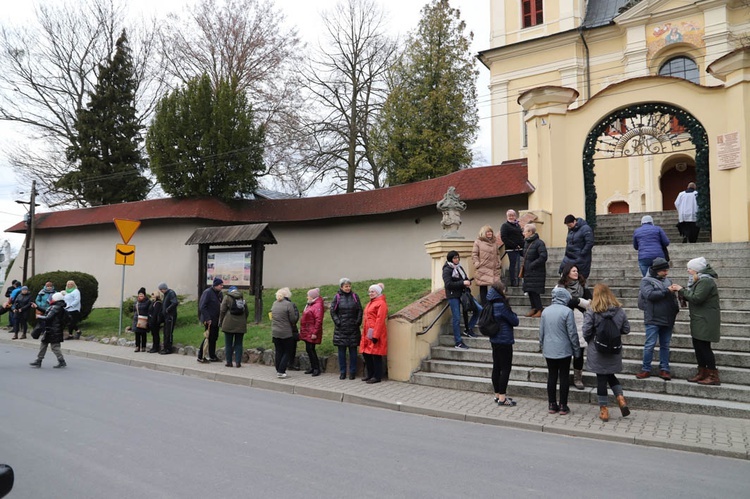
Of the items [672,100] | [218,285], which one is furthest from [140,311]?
[672,100]

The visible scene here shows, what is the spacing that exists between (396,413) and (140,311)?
28.4 feet

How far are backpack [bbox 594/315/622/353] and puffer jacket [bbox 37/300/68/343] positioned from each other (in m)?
10.3

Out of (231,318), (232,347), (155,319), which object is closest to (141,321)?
(155,319)

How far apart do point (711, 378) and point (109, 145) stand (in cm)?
2906

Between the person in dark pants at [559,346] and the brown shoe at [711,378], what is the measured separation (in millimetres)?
1779

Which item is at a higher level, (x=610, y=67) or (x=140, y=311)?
(x=610, y=67)

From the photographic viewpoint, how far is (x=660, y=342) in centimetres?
763

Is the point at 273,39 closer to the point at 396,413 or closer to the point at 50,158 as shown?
the point at 50,158

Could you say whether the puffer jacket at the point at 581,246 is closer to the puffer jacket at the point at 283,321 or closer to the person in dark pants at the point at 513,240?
the person in dark pants at the point at 513,240

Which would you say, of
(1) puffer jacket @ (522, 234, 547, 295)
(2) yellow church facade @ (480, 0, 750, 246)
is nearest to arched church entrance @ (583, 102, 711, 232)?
(2) yellow church facade @ (480, 0, 750, 246)

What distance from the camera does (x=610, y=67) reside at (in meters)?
26.6

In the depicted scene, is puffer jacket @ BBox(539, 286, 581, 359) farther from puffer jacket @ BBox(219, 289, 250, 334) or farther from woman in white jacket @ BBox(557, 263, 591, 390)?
puffer jacket @ BBox(219, 289, 250, 334)

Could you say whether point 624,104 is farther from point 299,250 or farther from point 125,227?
point 125,227

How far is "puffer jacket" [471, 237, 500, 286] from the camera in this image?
1035 cm
